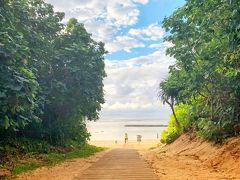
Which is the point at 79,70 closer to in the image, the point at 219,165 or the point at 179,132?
the point at 219,165

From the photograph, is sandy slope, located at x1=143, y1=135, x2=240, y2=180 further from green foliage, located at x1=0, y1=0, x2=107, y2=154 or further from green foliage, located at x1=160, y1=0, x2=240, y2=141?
green foliage, located at x1=0, y1=0, x2=107, y2=154

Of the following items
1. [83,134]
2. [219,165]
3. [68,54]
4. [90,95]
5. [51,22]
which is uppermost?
[51,22]

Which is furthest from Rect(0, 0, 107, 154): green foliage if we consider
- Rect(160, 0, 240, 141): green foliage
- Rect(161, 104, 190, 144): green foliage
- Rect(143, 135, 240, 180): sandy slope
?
Rect(161, 104, 190, 144): green foliage

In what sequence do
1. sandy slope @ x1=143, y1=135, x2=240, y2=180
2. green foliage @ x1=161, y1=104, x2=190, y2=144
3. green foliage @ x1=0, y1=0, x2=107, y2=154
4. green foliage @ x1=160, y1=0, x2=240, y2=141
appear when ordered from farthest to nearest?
green foliage @ x1=161, y1=104, x2=190, y2=144 → green foliage @ x1=0, y1=0, x2=107, y2=154 → green foliage @ x1=160, y1=0, x2=240, y2=141 → sandy slope @ x1=143, y1=135, x2=240, y2=180

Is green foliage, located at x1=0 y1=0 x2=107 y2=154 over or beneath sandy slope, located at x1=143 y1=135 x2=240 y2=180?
over

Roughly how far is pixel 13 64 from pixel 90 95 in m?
11.4

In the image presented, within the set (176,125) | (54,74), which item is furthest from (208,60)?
(176,125)

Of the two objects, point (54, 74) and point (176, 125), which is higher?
point (54, 74)

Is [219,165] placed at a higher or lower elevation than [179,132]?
lower

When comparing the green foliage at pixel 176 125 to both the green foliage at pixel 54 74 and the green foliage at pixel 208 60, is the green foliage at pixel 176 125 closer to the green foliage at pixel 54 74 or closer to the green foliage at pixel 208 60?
the green foliage at pixel 54 74

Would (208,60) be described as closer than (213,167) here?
No

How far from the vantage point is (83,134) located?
3064 cm

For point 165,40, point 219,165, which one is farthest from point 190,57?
point 219,165

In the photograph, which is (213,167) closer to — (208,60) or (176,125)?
(208,60)
